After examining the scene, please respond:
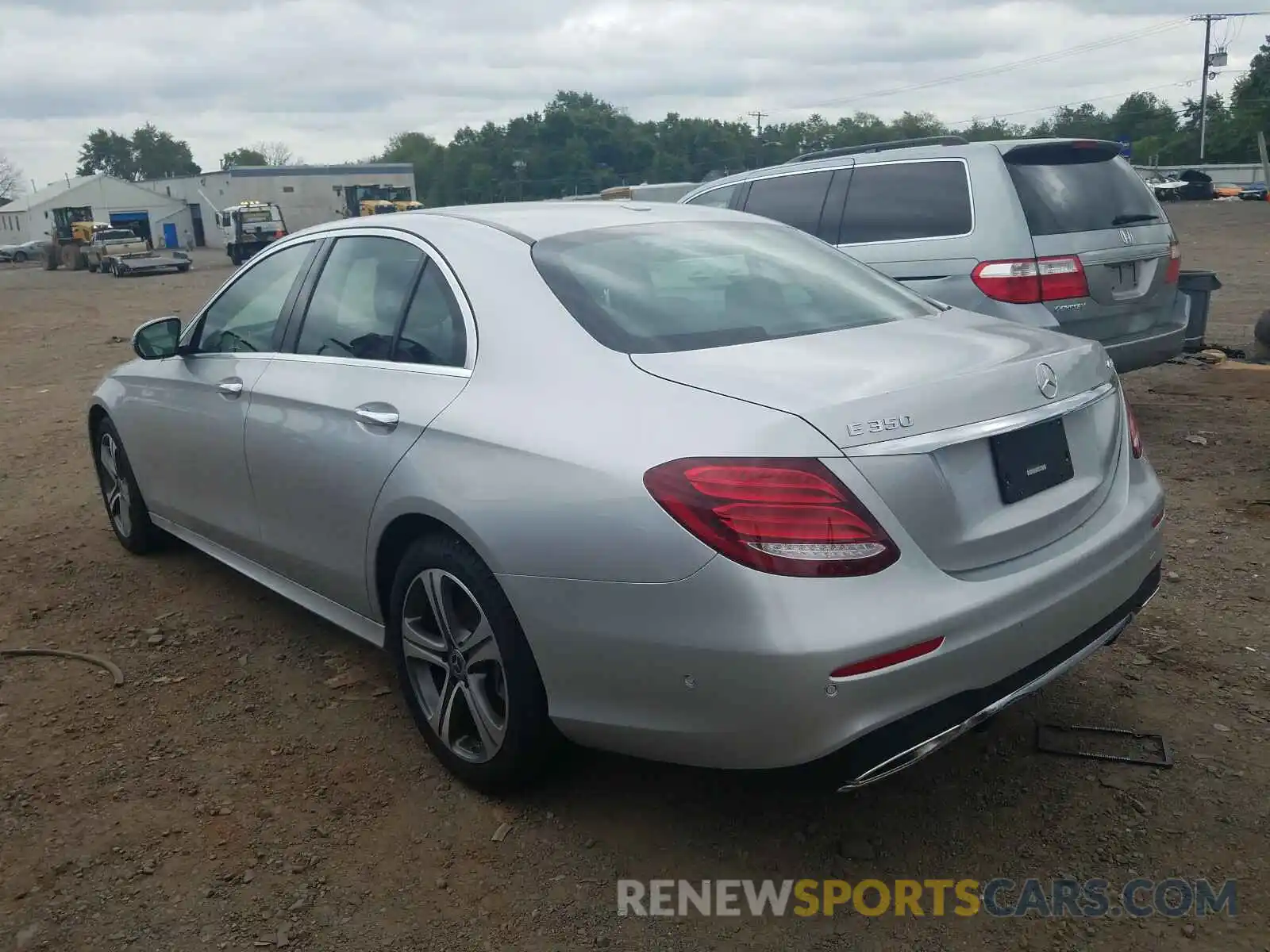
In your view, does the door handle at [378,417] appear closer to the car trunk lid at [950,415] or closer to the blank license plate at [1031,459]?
the car trunk lid at [950,415]

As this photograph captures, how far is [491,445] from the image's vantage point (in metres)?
2.78

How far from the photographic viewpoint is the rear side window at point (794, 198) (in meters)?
7.09

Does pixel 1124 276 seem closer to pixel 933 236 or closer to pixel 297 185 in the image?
pixel 933 236

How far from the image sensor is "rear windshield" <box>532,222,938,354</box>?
9.56ft

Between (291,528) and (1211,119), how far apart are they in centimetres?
8822

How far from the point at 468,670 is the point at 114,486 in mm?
3273

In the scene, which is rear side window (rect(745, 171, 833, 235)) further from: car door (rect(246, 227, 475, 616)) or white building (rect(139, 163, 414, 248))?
white building (rect(139, 163, 414, 248))

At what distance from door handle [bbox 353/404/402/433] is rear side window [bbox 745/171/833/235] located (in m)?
4.29

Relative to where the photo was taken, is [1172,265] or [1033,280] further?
[1172,265]

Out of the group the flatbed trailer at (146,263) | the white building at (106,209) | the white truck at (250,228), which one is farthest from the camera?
the white building at (106,209)

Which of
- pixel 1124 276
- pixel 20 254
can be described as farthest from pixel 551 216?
pixel 20 254

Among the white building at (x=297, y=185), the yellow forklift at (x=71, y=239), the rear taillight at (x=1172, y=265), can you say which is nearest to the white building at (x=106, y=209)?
the white building at (x=297, y=185)

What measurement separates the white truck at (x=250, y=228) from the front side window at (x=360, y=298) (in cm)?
4130

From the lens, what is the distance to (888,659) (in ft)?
7.48
